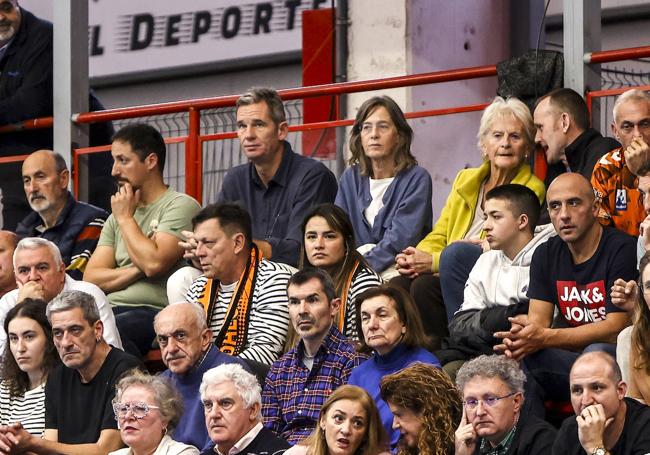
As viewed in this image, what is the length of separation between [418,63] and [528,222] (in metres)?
4.65

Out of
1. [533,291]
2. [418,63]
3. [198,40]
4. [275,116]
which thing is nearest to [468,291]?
A: [533,291]

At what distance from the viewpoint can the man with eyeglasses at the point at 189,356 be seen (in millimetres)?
7559

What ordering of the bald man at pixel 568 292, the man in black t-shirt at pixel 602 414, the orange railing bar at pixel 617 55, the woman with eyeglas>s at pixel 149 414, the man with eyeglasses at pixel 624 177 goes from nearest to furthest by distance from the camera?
the man in black t-shirt at pixel 602 414 < the bald man at pixel 568 292 < the woman with eyeglas>s at pixel 149 414 < the man with eyeglasses at pixel 624 177 < the orange railing bar at pixel 617 55

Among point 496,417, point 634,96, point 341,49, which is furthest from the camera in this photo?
point 341,49

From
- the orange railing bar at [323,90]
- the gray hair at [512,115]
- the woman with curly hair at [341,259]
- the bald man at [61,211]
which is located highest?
the orange railing bar at [323,90]

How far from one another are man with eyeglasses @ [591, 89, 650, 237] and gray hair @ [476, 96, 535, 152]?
464 millimetres

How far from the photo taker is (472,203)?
8156 mm

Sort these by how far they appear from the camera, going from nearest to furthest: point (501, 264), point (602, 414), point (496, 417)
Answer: point (602, 414) → point (496, 417) → point (501, 264)

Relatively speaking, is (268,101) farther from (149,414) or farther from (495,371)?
(495,371)

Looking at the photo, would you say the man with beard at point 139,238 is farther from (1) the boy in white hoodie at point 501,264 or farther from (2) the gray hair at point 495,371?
(2) the gray hair at point 495,371

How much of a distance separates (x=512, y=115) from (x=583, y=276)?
1.18 meters

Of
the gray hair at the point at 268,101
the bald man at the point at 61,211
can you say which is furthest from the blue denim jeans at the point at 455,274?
the bald man at the point at 61,211

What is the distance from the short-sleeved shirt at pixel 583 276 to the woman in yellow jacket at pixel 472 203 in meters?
0.58

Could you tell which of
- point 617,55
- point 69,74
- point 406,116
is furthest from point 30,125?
point 617,55
